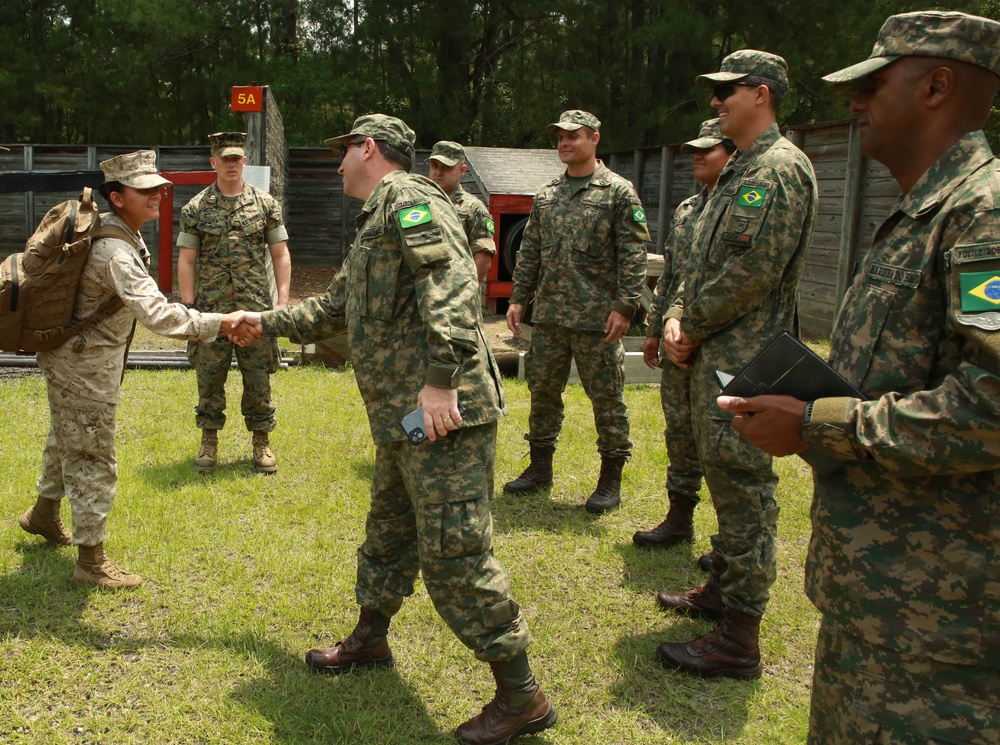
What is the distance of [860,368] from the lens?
198 cm

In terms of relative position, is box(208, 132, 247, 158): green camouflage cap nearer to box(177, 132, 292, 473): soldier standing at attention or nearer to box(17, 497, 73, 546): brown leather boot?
box(177, 132, 292, 473): soldier standing at attention

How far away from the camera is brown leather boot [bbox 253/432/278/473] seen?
596 centimetres

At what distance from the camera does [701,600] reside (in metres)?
4.03

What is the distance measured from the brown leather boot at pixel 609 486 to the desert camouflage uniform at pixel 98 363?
2.59 m

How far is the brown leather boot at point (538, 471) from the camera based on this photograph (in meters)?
5.65

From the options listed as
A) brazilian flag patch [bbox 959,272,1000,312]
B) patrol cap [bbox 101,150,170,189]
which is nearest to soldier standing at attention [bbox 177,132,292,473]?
patrol cap [bbox 101,150,170,189]

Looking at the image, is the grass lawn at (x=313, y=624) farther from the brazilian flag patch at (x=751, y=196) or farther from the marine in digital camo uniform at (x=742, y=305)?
the brazilian flag patch at (x=751, y=196)

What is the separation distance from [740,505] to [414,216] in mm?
1720

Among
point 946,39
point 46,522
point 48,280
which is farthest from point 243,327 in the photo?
point 946,39

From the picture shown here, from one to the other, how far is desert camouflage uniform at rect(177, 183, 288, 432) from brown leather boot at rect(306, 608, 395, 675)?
281cm

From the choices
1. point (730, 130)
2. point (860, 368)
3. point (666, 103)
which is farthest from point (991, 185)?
point (666, 103)

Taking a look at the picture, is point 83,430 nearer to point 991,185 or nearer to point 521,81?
point 991,185

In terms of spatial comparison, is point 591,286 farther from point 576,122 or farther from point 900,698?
point 900,698

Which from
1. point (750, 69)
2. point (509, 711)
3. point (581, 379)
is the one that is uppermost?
point (750, 69)
